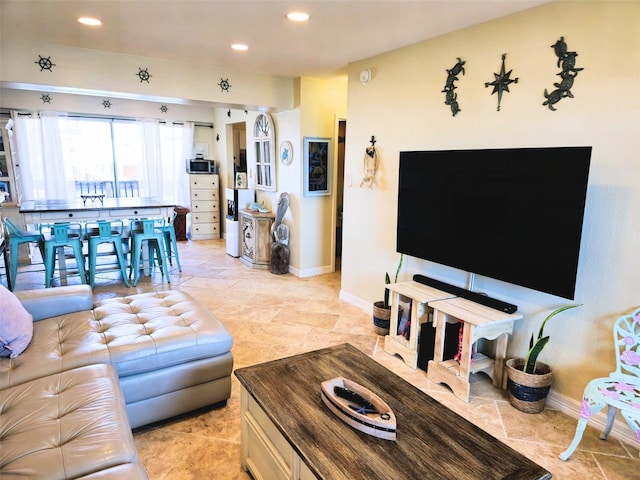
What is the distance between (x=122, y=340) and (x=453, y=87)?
2790 mm

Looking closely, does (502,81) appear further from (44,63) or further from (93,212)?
(93,212)

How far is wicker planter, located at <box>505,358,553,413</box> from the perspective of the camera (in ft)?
7.84

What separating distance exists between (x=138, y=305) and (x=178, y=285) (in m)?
2.23

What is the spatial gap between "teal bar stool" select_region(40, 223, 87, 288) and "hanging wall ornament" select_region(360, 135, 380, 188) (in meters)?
3.23

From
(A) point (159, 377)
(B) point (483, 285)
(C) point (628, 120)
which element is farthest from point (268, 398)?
(C) point (628, 120)

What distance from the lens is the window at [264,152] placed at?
18.1 feet

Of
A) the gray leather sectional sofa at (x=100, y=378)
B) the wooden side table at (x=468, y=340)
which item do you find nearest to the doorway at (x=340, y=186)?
the wooden side table at (x=468, y=340)

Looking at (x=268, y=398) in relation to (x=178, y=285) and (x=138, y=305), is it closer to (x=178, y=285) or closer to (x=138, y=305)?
(x=138, y=305)

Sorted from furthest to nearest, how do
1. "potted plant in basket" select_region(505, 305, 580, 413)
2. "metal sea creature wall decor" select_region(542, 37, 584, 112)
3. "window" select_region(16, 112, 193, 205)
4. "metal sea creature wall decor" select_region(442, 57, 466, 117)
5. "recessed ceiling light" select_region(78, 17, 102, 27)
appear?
"window" select_region(16, 112, 193, 205) → "metal sea creature wall decor" select_region(442, 57, 466, 117) → "recessed ceiling light" select_region(78, 17, 102, 27) → "potted plant in basket" select_region(505, 305, 580, 413) → "metal sea creature wall decor" select_region(542, 37, 584, 112)

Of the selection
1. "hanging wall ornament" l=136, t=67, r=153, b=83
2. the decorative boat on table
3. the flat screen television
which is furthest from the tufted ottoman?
"hanging wall ornament" l=136, t=67, r=153, b=83

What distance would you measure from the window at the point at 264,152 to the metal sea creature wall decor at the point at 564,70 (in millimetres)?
3753

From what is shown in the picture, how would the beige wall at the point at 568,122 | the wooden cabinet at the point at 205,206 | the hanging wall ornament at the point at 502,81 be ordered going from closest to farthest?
the beige wall at the point at 568,122 → the hanging wall ornament at the point at 502,81 → the wooden cabinet at the point at 205,206

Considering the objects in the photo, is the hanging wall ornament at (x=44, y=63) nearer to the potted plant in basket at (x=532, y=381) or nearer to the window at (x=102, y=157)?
the window at (x=102, y=157)

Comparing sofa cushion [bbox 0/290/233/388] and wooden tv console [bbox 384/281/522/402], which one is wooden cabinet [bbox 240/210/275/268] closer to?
wooden tv console [bbox 384/281/522/402]
